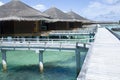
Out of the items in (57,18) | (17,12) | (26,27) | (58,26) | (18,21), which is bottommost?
(58,26)

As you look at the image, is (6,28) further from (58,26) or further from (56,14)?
(58,26)

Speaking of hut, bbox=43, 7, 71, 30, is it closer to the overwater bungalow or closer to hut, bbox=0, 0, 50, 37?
the overwater bungalow

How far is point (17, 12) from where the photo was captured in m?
26.1

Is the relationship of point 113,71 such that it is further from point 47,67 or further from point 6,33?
point 6,33

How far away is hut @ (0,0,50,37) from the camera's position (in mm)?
24620

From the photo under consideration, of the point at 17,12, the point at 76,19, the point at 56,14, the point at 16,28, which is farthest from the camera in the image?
the point at 76,19

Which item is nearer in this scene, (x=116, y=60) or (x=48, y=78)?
(x=116, y=60)

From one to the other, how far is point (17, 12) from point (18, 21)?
55.7 inches

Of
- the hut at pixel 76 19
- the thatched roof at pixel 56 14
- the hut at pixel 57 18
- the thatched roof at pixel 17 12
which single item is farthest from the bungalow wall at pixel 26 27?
the hut at pixel 76 19

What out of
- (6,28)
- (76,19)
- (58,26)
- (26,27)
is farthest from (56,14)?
(6,28)

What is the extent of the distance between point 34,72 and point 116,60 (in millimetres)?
11322

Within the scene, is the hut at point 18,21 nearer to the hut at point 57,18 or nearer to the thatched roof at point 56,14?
the thatched roof at point 56,14

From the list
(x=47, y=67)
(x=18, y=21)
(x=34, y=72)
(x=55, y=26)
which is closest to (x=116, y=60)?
(x=34, y=72)

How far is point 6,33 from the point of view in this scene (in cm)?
2522
